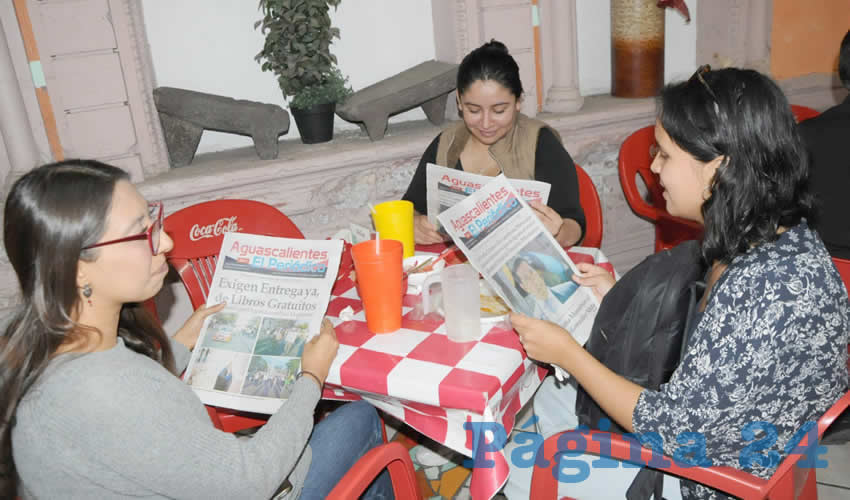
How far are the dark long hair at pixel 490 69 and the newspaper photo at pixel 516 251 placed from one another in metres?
0.71

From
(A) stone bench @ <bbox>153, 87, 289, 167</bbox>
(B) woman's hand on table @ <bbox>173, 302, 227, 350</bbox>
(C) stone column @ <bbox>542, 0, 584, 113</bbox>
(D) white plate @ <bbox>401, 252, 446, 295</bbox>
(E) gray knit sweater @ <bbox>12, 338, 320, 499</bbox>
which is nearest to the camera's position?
(E) gray knit sweater @ <bbox>12, 338, 320, 499</bbox>

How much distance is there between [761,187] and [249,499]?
2.98ft

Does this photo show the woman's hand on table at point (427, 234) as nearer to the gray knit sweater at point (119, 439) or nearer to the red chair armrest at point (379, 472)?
the red chair armrest at point (379, 472)

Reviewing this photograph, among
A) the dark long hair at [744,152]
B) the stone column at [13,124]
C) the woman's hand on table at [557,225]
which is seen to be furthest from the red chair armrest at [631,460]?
the stone column at [13,124]

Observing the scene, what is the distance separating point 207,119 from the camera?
2262 millimetres

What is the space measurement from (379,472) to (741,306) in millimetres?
615

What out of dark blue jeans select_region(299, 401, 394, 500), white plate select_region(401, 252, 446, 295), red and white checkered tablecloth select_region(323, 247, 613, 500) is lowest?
dark blue jeans select_region(299, 401, 394, 500)

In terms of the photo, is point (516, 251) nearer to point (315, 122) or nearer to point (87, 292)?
point (87, 292)

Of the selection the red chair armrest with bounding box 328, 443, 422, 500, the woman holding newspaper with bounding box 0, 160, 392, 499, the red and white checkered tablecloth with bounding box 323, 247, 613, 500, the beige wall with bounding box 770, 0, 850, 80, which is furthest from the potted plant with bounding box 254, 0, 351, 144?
the beige wall with bounding box 770, 0, 850, 80

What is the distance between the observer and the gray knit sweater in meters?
0.77

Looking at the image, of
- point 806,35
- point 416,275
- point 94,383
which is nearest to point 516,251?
point 416,275

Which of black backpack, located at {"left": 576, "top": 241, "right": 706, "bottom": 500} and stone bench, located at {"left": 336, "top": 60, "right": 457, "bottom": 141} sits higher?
stone bench, located at {"left": 336, "top": 60, "right": 457, "bottom": 141}

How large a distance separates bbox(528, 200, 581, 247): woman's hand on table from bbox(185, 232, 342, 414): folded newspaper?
0.54 m

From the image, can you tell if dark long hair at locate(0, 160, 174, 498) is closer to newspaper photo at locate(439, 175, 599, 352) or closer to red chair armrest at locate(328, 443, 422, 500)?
red chair armrest at locate(328, 443, 422, 500)
